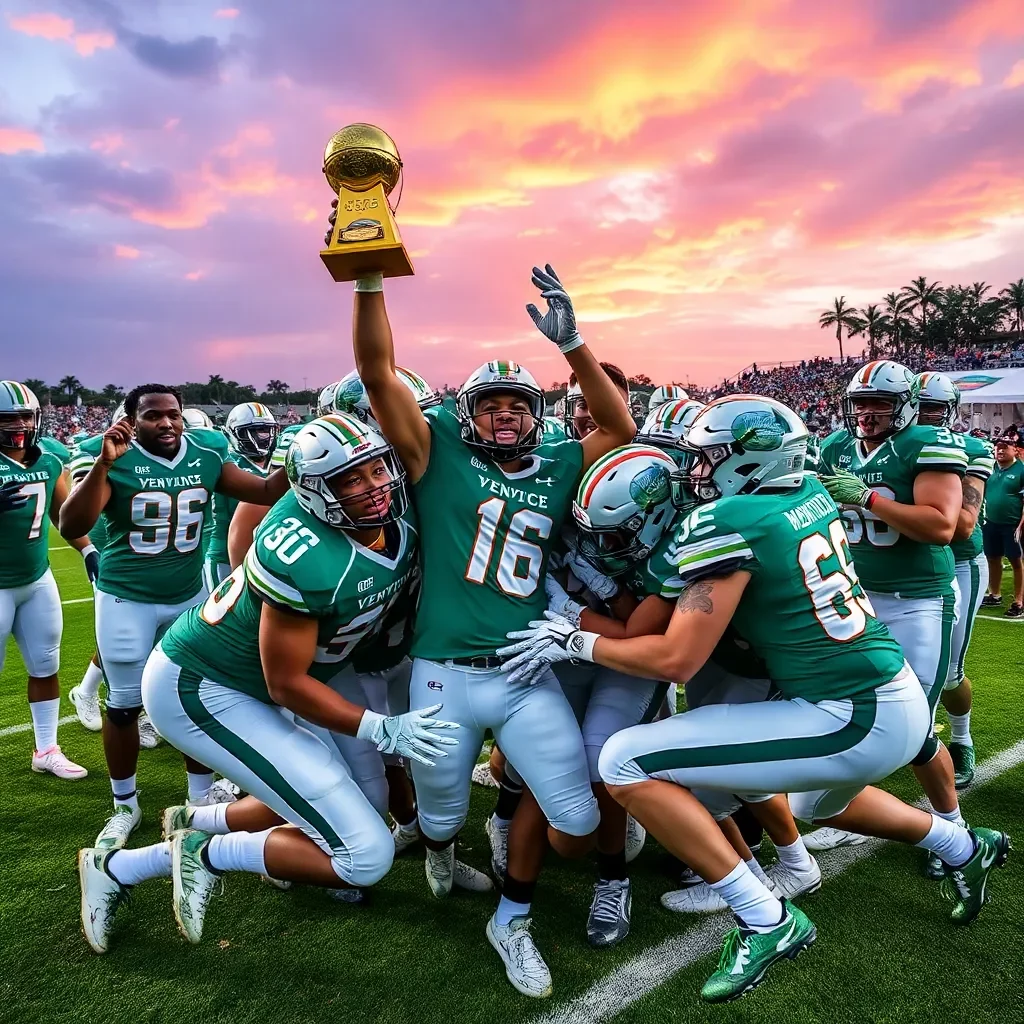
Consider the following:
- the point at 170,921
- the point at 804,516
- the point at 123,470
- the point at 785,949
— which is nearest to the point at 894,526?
the point at 804,516

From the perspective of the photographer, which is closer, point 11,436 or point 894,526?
point 894,526

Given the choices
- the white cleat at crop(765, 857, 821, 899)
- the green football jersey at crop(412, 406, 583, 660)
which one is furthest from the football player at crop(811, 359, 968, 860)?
the green football jersey at crop(412, 406, 583, 660)

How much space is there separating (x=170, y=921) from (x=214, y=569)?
2.66 m

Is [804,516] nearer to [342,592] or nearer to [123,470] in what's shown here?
[342,592]

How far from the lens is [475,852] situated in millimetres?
3807

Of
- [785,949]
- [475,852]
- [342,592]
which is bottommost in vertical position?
[475,852]

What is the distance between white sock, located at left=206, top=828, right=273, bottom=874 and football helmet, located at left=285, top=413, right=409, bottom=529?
4.30 ft

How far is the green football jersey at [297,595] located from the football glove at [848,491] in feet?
6.85

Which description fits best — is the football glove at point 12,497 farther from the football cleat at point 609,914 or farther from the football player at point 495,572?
the football cleat at point 609,914

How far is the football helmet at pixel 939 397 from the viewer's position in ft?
16.0

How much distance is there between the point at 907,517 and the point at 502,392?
2.14m

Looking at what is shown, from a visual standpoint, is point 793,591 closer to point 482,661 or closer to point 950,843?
point 482,661

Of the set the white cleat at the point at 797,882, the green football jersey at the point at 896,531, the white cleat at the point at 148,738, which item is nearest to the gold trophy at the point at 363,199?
the green football jersey at the point at 896,531

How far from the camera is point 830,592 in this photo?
8.78 feet
